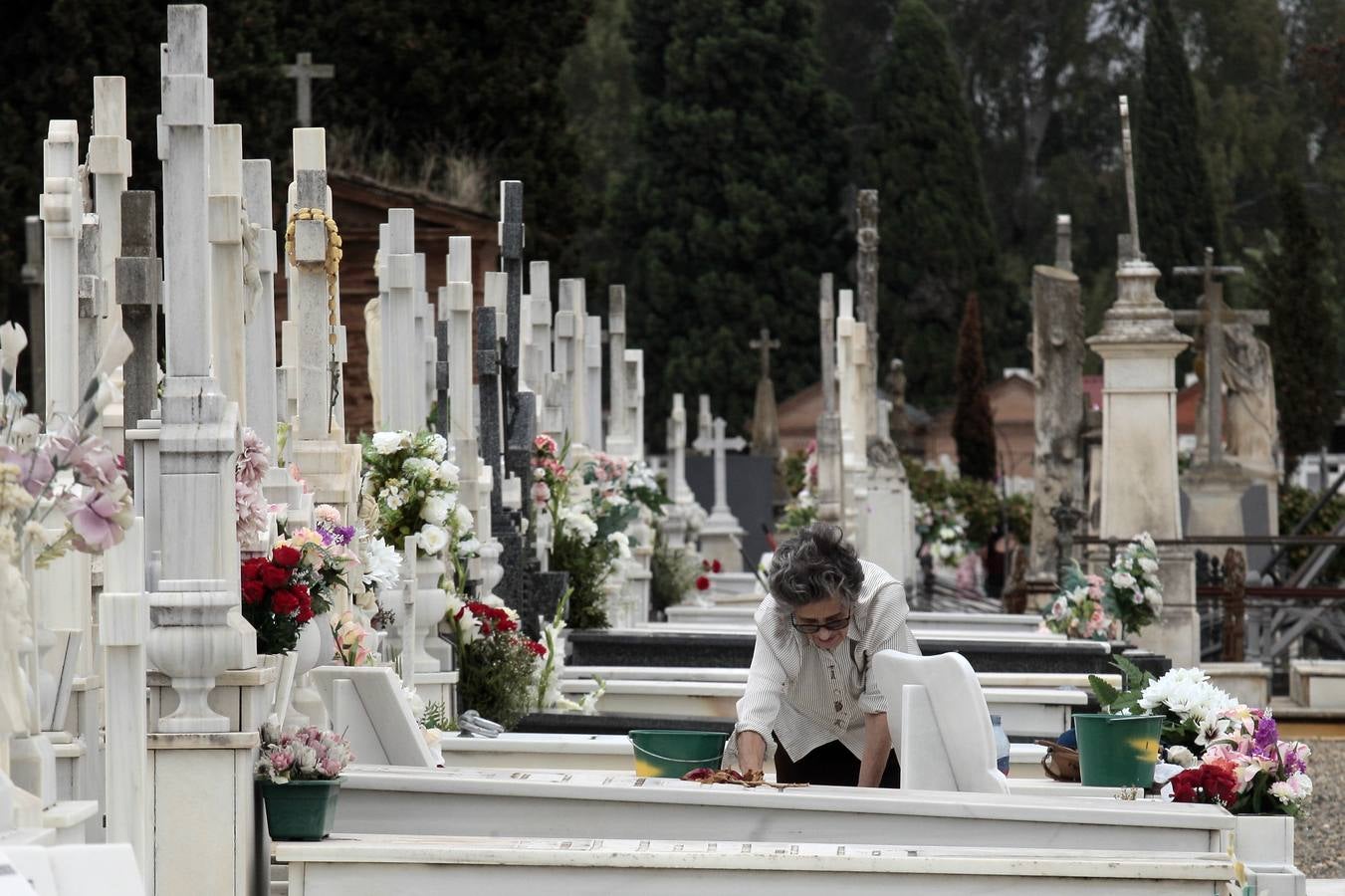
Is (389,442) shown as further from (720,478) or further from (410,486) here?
(720,478)

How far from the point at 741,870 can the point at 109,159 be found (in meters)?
4.40

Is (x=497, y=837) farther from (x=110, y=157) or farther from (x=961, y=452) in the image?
(x=961, y=452)

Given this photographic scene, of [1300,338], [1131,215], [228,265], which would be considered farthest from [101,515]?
[1300,338]

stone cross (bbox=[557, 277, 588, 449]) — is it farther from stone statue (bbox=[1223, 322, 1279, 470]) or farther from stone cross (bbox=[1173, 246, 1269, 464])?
stone statue (bbox=[1223, 322, 1279, 470])

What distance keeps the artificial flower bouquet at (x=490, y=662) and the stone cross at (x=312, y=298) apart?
4.44 feet

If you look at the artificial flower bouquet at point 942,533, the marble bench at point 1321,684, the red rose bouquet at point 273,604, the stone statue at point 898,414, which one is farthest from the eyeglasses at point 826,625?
the stone statue at point 898,414

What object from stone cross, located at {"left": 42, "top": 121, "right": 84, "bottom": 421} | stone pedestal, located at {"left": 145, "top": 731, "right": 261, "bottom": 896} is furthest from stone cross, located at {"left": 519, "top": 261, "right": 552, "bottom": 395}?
stone pedestal, located at {"left": 145, "top": 731, "right": 261, "bottom": 896}

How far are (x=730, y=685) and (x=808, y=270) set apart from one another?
1373 inches

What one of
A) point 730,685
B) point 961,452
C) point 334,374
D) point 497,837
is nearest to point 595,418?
point 730,685

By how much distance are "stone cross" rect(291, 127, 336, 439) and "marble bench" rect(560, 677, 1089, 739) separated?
245cm

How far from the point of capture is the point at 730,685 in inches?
374

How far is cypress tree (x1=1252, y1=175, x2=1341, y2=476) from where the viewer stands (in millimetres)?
35750

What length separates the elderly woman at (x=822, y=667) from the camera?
5.48 meters

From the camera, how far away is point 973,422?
3800 centimetres
